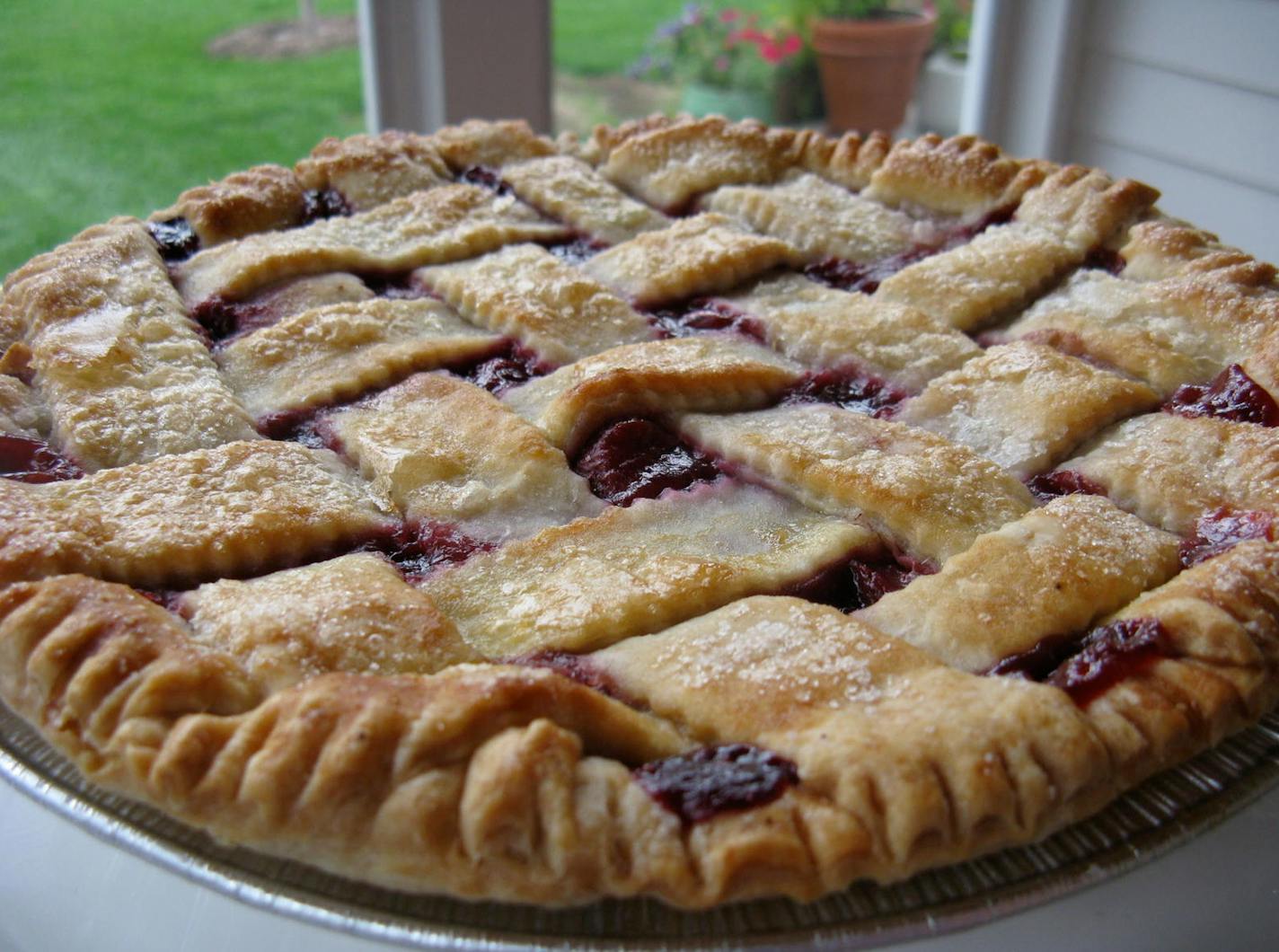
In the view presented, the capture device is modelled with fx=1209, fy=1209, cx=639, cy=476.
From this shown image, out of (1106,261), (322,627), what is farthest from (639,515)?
(1106,261)

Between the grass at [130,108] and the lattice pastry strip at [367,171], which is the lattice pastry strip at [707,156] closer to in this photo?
the lattice pastry strip at [367,171]

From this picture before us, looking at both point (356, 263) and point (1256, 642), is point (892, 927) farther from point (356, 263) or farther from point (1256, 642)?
point (356, 263)

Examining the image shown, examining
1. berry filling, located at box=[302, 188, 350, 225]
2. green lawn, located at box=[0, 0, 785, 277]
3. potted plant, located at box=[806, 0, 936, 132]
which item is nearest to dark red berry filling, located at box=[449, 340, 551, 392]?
berry filling, located at box=[302, 188, 350, 225]

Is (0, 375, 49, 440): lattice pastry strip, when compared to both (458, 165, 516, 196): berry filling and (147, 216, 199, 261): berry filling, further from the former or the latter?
(458, 165, 516, 196): berry filling

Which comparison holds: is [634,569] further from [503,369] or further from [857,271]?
[857,271]

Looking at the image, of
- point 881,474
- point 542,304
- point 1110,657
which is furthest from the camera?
point 542,304

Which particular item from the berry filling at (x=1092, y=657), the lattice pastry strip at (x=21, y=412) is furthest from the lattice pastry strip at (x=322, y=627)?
the berry filling at (x=1092, y=657)
